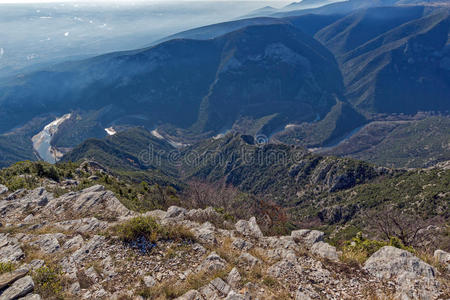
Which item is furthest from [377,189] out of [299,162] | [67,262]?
[67,262]

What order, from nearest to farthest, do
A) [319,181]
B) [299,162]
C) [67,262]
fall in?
[67,262] → [319,181] → [299,162]

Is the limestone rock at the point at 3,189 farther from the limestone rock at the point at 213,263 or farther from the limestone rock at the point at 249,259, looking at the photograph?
the limestone rock at the point at 249,259

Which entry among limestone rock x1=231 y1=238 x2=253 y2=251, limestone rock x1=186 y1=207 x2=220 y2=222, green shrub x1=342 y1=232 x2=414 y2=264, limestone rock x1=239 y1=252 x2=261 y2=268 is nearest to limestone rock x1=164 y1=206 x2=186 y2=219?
limestone rock x1=186 y1=207 x2=220 y2=222

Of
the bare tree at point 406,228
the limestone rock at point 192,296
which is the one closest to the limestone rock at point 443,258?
the bare tree at point 406,228

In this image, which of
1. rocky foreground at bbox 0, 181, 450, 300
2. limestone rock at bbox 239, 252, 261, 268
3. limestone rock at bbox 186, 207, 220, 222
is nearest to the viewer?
rocky foreground at bbox 0, 181, 450, 300

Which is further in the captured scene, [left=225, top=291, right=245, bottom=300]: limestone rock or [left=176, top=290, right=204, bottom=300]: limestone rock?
[left=176, top=290, right=204, bottom=300]: limestone rock

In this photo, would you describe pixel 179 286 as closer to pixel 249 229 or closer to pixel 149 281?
pixel 149 281

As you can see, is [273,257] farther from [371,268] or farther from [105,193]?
[105,193]

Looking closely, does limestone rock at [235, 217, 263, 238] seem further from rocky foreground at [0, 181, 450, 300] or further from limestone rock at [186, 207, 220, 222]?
limestone rock at [186, 207, 220, 222]
